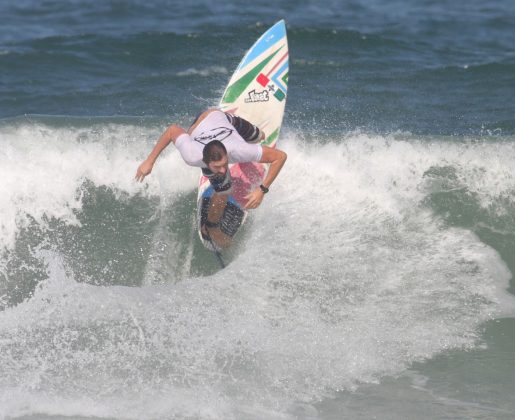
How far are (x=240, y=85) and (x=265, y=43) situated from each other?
0.61m

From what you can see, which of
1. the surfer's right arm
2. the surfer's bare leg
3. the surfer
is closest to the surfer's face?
the surfer

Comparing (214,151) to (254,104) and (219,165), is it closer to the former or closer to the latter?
(219,165)

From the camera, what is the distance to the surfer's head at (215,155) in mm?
6316

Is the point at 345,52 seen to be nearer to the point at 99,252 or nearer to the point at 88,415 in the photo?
the point at 99,252

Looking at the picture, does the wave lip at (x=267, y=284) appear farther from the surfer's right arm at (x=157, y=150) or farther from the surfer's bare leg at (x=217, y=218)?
the surfer's right arm at (x=157, y=150)

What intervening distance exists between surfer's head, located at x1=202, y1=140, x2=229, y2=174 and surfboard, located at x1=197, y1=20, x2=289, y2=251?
132 cm

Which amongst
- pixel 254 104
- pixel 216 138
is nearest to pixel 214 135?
pixel 216 138

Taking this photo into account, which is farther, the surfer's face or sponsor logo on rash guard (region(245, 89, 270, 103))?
sponsor logo on rash guard (region(245, 89, 270, 103))

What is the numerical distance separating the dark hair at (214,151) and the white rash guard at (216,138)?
0.27 m

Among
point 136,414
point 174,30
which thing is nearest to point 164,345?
point 136,414

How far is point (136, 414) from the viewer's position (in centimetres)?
544

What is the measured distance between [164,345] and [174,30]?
856cm

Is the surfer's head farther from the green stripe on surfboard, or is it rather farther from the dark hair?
the green stripe on surfboard

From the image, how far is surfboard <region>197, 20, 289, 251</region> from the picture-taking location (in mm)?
7727
